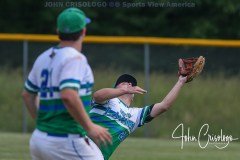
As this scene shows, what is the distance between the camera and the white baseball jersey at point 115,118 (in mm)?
7879

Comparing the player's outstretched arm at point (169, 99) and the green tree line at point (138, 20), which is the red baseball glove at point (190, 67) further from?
the green tree line at point (138, 20)

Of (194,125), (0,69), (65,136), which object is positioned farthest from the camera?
(0,69)

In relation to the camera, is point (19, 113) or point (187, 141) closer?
point (187, 141)

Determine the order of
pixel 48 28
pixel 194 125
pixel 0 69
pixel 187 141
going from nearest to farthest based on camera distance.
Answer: pixel 187 141, pixel 194 125, pixel 0 69, pixel 48 28

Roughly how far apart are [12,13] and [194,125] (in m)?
9.98

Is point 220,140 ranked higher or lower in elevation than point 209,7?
lower

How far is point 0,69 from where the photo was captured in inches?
706

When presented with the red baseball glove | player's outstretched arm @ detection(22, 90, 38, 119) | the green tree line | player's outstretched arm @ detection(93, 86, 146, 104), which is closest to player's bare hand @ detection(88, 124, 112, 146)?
player's outstretched arm @ detection(22, 90, 38, 119)

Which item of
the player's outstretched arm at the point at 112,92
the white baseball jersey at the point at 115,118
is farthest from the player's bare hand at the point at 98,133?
the white baseball jersey at the point at 115,118

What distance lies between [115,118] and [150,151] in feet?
16.8

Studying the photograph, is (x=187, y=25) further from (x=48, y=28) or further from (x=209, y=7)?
(x=48, y=28)

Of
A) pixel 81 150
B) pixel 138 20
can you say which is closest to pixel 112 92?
pixel 81 150

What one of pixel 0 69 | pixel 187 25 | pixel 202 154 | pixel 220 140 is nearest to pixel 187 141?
pixel 220 140

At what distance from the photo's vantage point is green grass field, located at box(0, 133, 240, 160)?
471 inches
